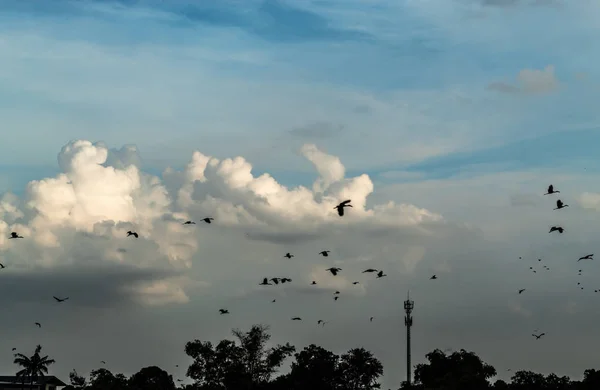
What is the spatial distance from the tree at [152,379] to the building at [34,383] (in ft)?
146

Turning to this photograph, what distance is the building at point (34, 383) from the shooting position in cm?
17329

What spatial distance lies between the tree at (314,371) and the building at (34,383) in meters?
69.5

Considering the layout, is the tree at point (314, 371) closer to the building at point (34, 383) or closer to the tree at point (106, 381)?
the tree at point (106, 381)

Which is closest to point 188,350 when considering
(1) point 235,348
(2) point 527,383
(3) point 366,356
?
(1) point 235,348

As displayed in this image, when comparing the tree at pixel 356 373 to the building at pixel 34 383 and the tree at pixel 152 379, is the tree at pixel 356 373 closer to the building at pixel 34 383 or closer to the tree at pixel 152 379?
the tree at pixel 152 379

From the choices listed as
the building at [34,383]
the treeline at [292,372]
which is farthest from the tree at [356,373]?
the building at [34,383]

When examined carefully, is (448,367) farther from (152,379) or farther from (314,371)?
(152,379)

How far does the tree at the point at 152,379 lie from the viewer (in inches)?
5285

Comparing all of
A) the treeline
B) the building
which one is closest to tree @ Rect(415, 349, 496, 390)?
the treeline

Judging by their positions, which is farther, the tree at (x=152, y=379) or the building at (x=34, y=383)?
the building at (x=34, y=383)

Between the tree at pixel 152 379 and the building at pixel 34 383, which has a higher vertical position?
the building at pixel 34 383

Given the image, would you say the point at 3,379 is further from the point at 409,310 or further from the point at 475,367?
the point at 475,367

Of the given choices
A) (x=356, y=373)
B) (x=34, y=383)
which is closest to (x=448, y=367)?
(x=356, y=373)

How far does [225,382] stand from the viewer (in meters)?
127
